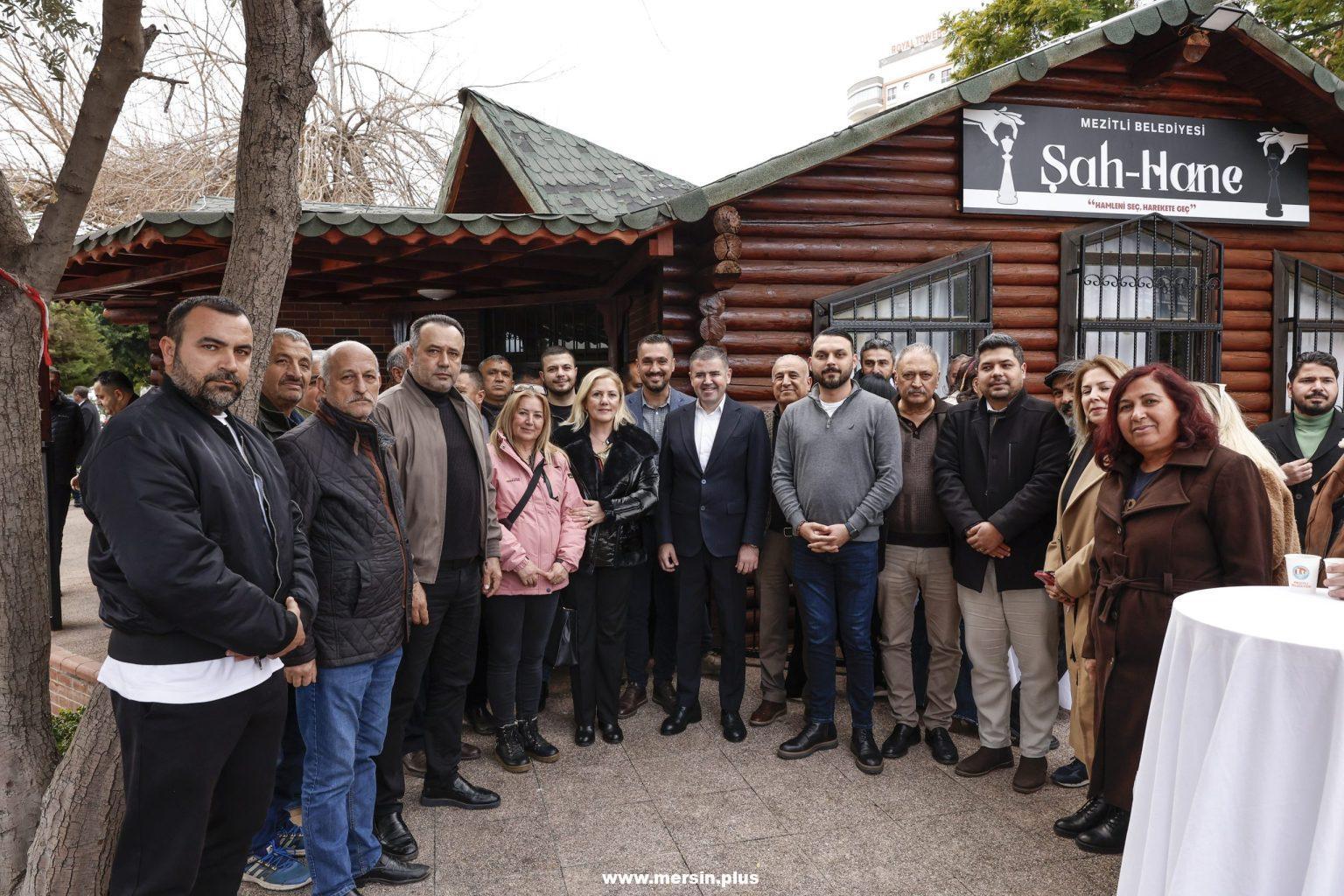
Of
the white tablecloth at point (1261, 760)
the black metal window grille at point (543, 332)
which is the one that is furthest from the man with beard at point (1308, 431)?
the black metal window grille at point (543, 332)

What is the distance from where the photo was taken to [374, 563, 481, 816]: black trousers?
3.35 m

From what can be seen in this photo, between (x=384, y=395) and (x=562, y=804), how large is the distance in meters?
2.00

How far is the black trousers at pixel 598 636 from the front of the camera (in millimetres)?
4453

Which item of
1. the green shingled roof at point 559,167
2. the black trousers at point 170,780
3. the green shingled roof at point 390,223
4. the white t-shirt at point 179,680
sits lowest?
the black trousers at point 170,780

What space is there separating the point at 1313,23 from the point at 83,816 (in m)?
17.2

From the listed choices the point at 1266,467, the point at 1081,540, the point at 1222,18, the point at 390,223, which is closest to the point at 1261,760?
the point at 1266,467

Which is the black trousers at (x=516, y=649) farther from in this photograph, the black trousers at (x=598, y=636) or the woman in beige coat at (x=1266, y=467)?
the woman in beige coat at (x=1266, y=467)

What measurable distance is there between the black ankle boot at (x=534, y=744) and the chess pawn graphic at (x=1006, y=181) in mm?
5181

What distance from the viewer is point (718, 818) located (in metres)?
3.66

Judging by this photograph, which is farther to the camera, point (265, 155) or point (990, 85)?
point (990, 85)

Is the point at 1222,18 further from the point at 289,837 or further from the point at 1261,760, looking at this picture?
the point at 289,837

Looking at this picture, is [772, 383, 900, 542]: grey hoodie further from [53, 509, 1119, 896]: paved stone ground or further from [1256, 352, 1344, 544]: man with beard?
[1256, 352, 1344, 544]: man with beard

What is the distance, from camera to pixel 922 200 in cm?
646

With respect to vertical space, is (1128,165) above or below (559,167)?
below
